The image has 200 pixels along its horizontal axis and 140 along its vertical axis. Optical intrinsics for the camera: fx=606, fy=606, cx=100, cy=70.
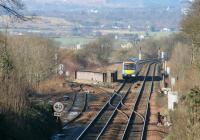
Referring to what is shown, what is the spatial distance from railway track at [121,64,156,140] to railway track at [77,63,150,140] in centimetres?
38

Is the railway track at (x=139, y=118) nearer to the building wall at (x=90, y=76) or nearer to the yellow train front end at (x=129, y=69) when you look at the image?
the building wall at (x=90, y=76)

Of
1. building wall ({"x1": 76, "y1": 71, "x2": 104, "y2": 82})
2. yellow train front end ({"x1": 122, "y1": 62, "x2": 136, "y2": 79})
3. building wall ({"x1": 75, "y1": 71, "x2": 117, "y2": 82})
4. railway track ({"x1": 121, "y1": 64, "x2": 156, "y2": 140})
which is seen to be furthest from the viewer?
yellow train front end ({"x1": 122, "y1": 62, "x2": 136, "y2": 79})

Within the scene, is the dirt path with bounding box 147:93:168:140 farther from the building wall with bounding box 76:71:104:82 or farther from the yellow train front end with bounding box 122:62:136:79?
the yellow train front end with bounding box 122:62:136:79

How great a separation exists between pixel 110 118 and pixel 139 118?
6.12 feet

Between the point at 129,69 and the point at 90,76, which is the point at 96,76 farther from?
the point at 129,69

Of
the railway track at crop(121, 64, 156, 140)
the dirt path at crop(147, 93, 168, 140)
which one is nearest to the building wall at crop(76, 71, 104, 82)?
the railway track at crop(121, 64, 156, 140)

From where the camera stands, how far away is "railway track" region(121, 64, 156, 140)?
26.8 m

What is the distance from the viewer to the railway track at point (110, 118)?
26553mm

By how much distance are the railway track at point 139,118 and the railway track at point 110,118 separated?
1.25ft

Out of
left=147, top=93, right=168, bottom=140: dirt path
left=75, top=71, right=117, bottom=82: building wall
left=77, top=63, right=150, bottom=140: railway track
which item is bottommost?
left=147, top=93, right=168, bottom=140: dirt path

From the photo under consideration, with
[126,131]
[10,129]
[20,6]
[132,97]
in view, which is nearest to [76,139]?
[126,131]

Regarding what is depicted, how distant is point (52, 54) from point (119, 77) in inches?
298

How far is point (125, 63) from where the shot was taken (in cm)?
5891

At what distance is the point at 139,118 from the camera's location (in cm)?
3288
